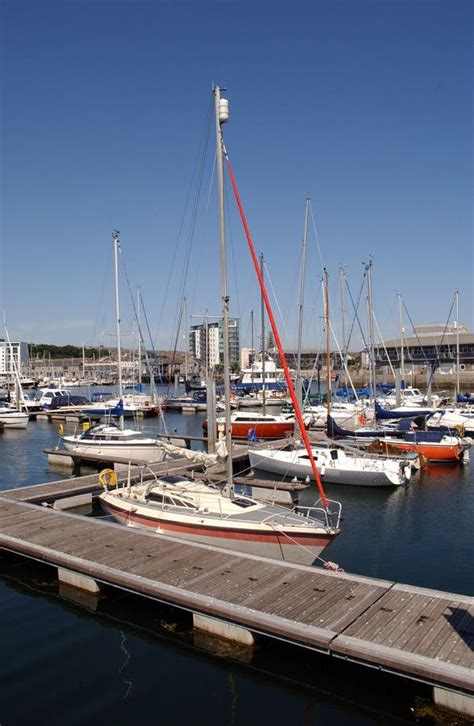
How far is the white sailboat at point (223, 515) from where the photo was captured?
52.5ft

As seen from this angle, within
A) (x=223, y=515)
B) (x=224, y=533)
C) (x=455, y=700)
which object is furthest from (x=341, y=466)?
(x=455, y=700)

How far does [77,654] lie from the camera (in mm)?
12438

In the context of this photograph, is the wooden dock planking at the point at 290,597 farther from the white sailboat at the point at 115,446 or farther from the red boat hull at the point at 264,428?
the red boat hull at the point at 264,428

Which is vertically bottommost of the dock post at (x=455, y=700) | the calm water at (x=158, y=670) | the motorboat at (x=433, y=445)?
the calm water at (x=158, y=670)

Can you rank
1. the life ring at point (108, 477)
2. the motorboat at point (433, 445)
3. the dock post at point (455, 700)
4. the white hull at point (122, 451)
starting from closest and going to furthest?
the dock post at point (455, 700) < the life ring at point (108, 477) < the white hull at point (122, 451) < the motorboat at point (433, 445)

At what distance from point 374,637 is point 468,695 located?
5.80ft

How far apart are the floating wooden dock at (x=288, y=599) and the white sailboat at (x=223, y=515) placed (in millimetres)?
1119

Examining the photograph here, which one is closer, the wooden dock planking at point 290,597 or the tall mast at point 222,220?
the wooden dock planking at point 290,597

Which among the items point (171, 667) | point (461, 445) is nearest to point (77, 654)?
point (171, 667)

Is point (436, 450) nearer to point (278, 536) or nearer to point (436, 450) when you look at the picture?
point (436, 450)

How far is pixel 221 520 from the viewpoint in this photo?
17000 millimetres

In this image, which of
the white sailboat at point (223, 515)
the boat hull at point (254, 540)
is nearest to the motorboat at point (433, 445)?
the white sailboat at point (223, 515)

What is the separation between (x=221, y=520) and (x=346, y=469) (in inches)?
500

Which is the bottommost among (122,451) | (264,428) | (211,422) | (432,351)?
(264,428)
